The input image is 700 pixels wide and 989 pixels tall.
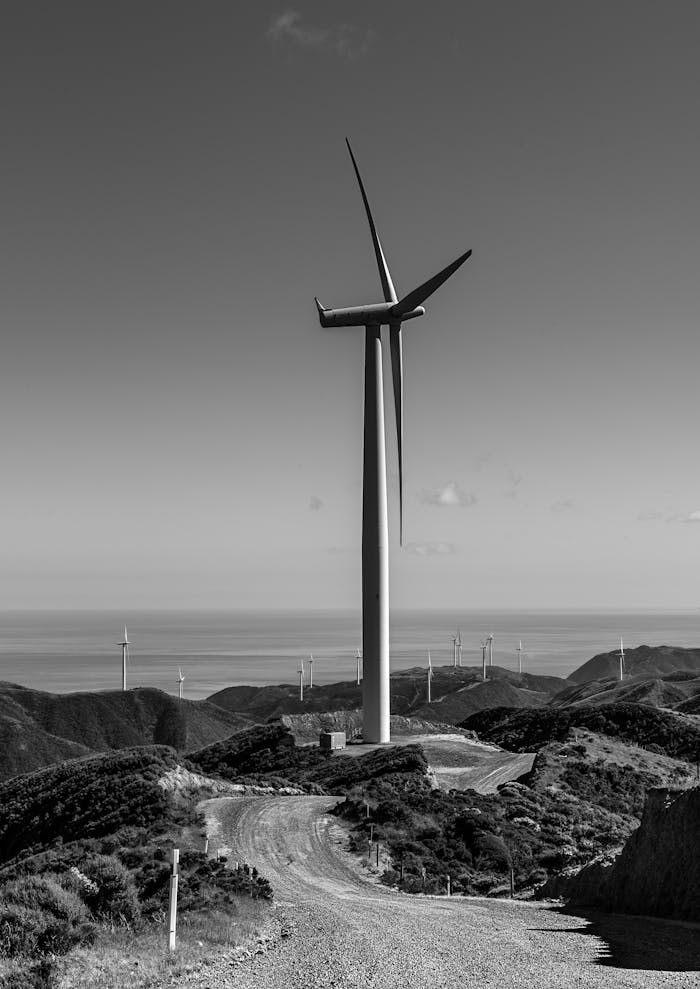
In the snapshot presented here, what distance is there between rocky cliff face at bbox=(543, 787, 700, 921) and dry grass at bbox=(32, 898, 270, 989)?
28.2ft

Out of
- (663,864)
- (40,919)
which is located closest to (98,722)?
(40,919)

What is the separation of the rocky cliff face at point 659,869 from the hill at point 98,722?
9149cm

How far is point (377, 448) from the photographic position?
172 feet

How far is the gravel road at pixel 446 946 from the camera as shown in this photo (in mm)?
14164

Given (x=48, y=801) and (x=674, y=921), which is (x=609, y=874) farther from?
(x=48, y=801)

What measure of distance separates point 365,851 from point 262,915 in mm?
11208

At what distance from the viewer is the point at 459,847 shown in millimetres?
31875

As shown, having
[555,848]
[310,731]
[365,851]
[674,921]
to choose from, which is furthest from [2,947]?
[310,731]

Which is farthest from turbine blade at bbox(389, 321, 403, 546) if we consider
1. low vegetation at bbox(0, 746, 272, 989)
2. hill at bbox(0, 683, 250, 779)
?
hill at bbox(0, 683, 250, 779)

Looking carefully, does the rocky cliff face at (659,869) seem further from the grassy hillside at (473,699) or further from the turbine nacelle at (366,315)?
the grassy hillside at (473,699)

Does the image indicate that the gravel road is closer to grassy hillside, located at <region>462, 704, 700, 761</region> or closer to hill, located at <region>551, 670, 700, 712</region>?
grassy hillside, located at <region>462, 704, 700, 761</region>

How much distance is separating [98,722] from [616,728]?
72600mm

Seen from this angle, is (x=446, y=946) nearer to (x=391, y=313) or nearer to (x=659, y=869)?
(x=659, y=869)

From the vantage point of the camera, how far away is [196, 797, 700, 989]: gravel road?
14.2 meters
